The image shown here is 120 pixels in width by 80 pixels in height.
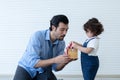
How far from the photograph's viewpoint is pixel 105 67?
138 inches

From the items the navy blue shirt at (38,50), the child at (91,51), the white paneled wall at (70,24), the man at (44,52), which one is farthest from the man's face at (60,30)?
the white paneled wall at (70,24)

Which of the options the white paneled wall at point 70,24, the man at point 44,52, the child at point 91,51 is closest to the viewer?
the man at point 44,52

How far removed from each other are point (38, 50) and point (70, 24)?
4.01 ft

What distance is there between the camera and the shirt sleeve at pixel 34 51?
225cm

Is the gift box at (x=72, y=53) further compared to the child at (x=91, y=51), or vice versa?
the child at (x=91, y=51)

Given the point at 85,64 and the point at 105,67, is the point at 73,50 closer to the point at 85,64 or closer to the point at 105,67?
the point at 85,64

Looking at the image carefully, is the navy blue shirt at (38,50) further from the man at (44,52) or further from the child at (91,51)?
the child at (91,51)

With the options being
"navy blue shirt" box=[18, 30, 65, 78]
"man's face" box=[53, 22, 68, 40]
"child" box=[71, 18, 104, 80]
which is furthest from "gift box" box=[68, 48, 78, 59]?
"child" box=[71, 18, 104, 80]

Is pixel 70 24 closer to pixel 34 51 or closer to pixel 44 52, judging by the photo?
pixel 44 52

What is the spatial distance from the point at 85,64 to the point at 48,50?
49 centimetres

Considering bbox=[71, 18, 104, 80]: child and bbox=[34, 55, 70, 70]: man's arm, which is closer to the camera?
bbox=[34, 55, 70, 70]: man's arm

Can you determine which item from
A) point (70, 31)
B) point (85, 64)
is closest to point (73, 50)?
point (85, 64)

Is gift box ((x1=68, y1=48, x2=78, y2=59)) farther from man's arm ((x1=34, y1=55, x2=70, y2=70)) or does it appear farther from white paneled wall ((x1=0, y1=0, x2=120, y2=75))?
white paneled wall ((x1=0, y1=0, x2=120, y2=75))

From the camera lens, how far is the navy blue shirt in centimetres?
227
